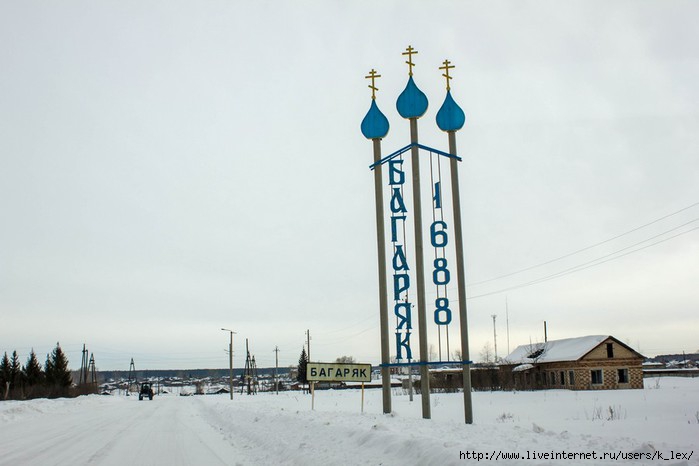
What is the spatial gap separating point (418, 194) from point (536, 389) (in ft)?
132

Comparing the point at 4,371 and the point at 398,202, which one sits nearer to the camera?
the point at 398,202

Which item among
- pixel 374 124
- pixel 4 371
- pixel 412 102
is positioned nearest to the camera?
A: pixel 412 102

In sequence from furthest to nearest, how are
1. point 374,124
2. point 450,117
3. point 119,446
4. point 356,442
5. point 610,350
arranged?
point 610,350 → point 374,124 → point 450,117 → point 119,446 → point 356,442

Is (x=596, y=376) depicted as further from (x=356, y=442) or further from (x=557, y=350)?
(x=356, y=442)

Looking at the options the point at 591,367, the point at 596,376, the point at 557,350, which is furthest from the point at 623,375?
the point at 557,350

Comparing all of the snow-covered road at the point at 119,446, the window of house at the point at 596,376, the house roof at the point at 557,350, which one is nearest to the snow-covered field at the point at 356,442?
the snow-covered road at the point at 119,446

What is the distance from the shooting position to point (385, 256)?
708 inches

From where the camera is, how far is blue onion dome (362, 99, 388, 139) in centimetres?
1873

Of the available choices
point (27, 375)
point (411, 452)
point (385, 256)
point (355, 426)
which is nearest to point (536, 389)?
point (385, 256)

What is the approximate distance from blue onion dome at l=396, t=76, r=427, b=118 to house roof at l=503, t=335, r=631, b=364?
40.1 m

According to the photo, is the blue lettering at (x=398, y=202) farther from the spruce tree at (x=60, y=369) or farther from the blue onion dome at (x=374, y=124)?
the spruce tree at (x=60, y=369)

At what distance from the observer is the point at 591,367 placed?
50.7 m

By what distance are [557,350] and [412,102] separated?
4614 cm

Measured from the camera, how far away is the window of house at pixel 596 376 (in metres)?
50.7
